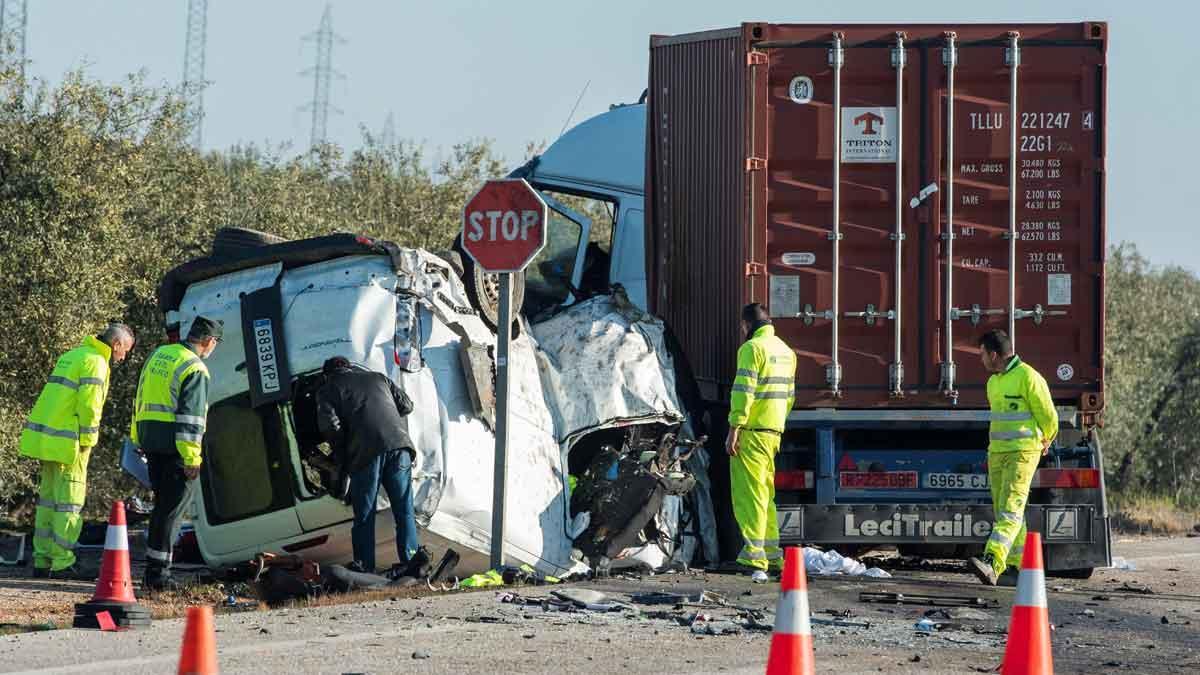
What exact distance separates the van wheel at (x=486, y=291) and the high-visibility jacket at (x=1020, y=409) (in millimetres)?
2963

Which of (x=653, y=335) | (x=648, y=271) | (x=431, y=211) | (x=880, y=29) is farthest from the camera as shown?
(x=431, y=211)

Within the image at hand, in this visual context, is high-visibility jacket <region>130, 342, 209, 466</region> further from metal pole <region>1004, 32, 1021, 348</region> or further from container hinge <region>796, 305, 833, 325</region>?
metal pole <region>1004, 32, 1021, 348</region>

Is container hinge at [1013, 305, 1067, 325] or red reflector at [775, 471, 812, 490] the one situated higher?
container hinge at [1013, 305, 1067, 325]

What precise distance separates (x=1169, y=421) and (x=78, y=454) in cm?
2174

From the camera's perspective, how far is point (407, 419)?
429 inches

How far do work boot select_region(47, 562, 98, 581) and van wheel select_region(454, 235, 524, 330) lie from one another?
2892 mm

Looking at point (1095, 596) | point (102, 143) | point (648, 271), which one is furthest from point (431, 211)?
point (1095, 596)

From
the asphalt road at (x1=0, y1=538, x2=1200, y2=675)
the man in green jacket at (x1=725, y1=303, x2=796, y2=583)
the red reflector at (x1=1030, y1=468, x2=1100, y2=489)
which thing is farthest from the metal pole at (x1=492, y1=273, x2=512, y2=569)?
the red reflector at (x1=1030, y1=468, x2=1100, y2=489)

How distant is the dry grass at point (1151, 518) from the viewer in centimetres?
1917

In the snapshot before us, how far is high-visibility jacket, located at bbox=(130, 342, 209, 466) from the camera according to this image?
10.8 meters

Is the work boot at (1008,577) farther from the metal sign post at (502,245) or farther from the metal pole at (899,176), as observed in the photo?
the metal sign post at (502,245)

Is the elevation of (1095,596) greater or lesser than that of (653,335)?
lesser

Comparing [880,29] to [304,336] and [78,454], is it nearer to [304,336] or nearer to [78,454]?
[304,336]

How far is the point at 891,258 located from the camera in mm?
11734
